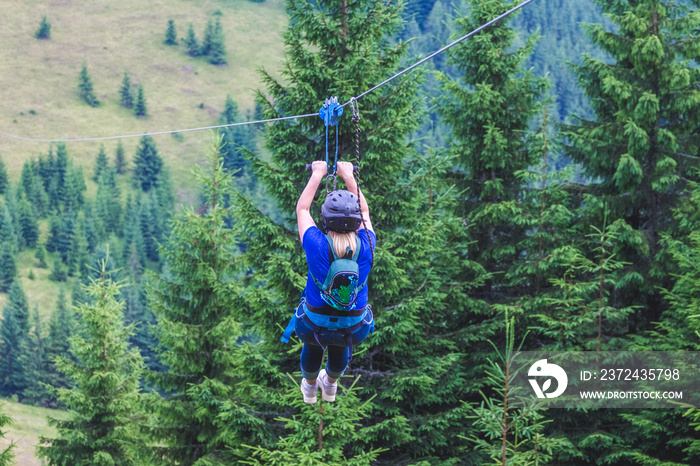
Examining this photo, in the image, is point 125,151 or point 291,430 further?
point 125,151

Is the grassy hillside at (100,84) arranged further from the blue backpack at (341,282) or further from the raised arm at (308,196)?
the blue backpack at (341,282)

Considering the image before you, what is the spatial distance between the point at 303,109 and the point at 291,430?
5934 mm

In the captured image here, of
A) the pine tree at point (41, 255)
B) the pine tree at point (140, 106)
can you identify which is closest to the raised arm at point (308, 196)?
the pine tree at point (41, 255)

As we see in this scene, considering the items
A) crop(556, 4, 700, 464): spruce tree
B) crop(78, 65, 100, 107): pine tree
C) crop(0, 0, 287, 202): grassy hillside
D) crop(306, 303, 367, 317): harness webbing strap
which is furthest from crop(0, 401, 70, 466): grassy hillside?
crop(78, 65, 100, 107): pine tree

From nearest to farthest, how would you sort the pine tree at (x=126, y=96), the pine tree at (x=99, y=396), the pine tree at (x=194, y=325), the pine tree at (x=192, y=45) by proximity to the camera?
the pine tree at (x=194, y=325), the pine tree at (x=99, y=396), the pine tree at (x=126, y=96), the pine tree at (x=192, y=45)

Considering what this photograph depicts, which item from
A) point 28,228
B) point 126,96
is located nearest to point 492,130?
point 28,228

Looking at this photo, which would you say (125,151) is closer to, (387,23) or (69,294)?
(69,294)

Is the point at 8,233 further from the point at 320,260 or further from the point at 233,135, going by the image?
the point at 320,260

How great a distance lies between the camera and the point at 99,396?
19266mm

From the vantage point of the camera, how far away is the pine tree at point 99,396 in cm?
1902

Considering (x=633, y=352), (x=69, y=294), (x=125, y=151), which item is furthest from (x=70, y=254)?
(x=633, y=352)

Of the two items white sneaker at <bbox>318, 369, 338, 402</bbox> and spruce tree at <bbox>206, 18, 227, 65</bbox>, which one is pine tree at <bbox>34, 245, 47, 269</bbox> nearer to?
spruce tree at <bbox>206, 18, 227, 65</bbox>

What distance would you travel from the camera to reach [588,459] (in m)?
13.1

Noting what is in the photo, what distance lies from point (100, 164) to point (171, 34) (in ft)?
206
